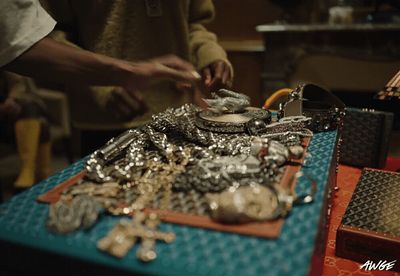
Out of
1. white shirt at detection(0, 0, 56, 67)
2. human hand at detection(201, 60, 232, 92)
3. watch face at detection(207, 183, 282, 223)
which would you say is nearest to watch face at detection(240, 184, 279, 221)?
watch face at detection(207, 183, 282, 223)

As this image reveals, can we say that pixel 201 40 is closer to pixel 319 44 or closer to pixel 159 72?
pixel 159 72

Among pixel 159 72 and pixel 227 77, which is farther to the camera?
pixel 227 77

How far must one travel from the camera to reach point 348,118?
1.01m

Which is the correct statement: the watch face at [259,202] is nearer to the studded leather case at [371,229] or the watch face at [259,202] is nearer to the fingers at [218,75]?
the studded leather case at [371,229]

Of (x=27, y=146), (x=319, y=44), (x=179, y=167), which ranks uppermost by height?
(x=179, y=167)

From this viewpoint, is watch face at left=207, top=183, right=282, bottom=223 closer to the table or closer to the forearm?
the forearm

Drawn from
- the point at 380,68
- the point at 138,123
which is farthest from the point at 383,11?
the point at 138,123

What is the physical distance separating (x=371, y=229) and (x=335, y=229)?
0.11 metres

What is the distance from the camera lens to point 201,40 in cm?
124

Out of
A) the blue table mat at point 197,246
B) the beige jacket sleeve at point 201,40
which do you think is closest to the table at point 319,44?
the beige jacket sleeve at point 201,40

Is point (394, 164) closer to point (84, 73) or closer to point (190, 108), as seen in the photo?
point (190, 108)

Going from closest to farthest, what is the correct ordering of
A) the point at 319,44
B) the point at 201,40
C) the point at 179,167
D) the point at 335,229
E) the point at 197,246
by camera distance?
the point at 197,246, the point at 179,167, the point at 335,229, the point at 201,40, the point at 319,44

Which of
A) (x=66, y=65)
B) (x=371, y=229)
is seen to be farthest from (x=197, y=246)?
(x=66, y=65)

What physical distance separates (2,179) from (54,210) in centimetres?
176
